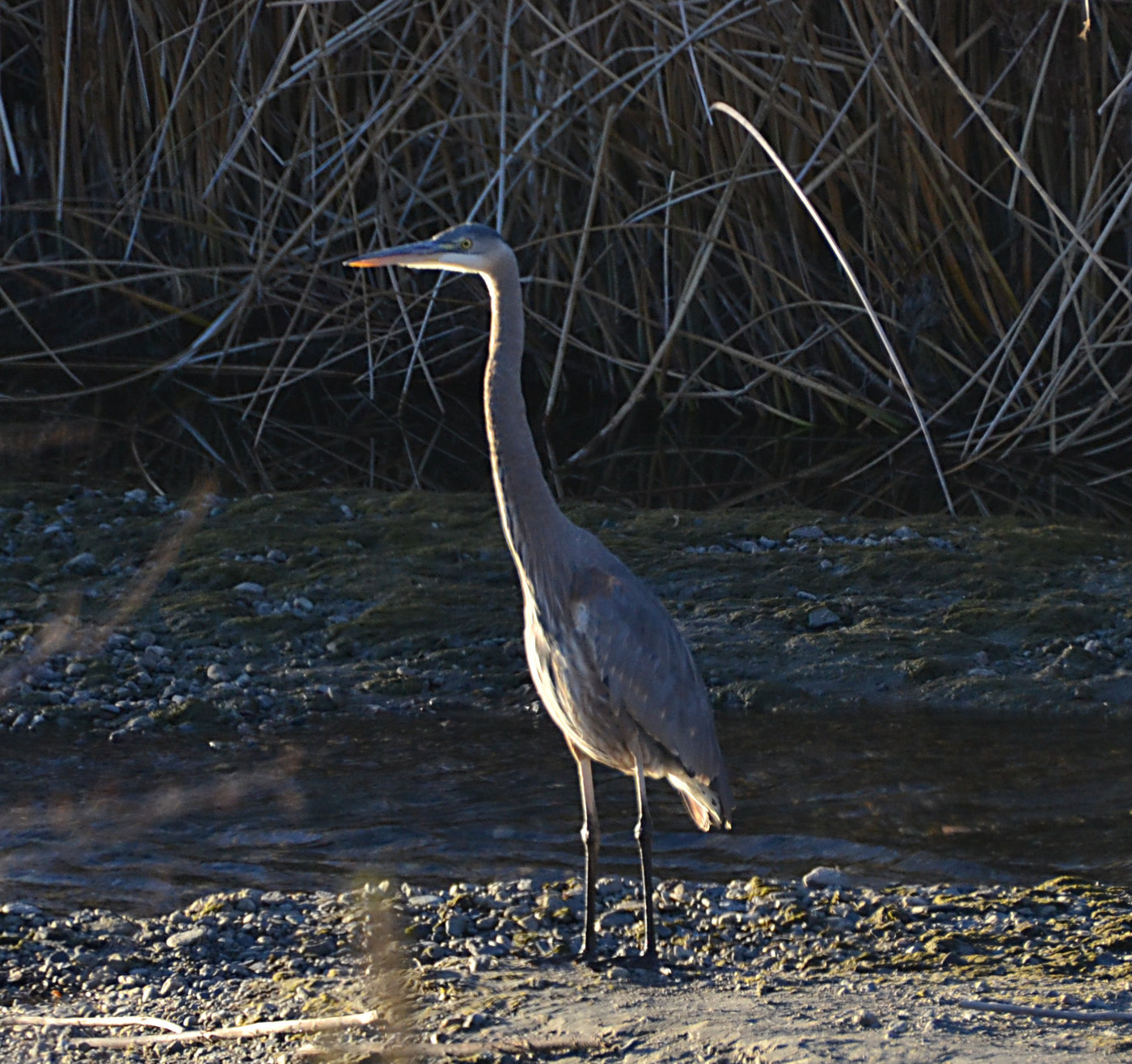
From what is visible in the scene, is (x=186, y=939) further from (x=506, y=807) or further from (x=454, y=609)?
(x=454, y=609)

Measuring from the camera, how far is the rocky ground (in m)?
3.52

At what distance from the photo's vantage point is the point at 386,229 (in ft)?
30.9

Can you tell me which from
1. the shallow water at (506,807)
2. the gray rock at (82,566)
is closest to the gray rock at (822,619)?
the shallow water at (506,807)

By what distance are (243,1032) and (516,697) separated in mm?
2690

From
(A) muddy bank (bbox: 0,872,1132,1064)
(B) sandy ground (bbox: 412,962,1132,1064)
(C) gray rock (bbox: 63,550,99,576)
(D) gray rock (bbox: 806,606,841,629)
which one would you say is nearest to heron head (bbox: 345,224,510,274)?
(A) muddy bank (bbox: 0,872,1132,1064)

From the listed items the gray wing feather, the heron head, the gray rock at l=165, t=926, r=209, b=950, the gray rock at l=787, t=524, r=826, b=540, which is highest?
the heron head

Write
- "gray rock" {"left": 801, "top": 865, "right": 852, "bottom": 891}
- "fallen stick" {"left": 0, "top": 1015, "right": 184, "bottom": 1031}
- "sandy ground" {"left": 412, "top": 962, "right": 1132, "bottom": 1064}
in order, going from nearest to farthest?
"sandy ground" {"left": 412, "top": 962, "right": 1132, "bottom": 1064} < "fallen stick" {"left": 0, "top": 1015, "right": 184, "bottom": 1031} < "gray rock" {"left": 801, "top": 865, "right": 852, "bottom": 891}

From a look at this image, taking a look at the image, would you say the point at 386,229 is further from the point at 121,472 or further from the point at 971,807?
the point at 971,807

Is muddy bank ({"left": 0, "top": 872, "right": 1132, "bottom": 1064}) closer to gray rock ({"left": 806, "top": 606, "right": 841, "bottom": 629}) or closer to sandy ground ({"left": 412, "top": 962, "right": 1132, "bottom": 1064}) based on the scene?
sandy ground ({"left": 412, "top": 962, "right": 1132, "bottom": 1064})

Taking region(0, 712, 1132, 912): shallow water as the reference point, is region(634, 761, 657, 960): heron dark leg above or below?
above

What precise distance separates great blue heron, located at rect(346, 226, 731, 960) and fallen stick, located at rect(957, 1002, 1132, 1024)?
1121 mm

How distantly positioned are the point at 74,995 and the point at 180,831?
1.08m

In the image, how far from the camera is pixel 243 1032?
11.0ft

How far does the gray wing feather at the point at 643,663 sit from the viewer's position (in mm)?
4258
